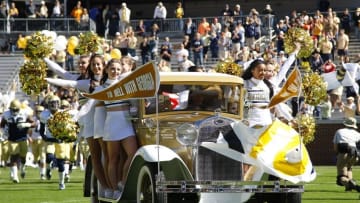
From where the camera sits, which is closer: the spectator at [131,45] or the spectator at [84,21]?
the spectator at [131,45]

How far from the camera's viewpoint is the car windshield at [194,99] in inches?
656

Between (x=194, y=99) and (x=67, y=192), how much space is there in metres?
7.29

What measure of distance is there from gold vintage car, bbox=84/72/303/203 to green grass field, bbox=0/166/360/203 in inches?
176

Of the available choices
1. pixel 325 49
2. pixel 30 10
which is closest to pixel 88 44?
pixel 325 49

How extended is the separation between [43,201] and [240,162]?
6.42 meters

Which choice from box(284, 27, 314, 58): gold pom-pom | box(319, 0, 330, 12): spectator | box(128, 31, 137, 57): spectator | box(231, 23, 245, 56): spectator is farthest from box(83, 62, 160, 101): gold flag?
box(319, 0, 330, 12): spectator

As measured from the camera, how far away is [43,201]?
68.6 feet

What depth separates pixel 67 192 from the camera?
76.9 feet

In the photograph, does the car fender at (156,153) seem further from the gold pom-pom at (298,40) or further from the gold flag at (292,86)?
the gold pom-pom at (298,40)

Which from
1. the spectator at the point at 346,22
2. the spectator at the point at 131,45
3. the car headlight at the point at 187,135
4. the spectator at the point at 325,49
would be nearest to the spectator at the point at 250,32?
the spectator at the point at 346,22

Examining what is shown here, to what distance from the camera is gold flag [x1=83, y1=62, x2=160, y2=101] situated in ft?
49.1

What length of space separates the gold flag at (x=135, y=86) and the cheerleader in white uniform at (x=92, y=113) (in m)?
0.99

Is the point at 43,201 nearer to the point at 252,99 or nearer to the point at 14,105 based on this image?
the point at 252,99

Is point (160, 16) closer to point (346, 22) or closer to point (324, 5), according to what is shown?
point (324, 5)
